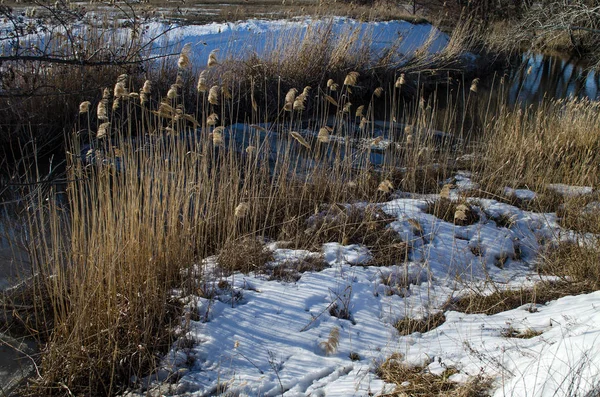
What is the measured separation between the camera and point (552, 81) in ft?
42.7

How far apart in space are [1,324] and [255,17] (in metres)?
11.4

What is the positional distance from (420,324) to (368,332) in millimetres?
340

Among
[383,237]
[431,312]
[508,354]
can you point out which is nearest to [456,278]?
[431,312]

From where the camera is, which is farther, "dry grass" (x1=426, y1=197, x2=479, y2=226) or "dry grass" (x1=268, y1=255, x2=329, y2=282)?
"dry grass" (x1=426, y1=197, x2=479, y2=226)

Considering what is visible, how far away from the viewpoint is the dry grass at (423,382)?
242 centimetres

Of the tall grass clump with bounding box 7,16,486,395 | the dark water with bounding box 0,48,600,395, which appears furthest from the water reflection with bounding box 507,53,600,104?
the tall grass clump with bounding box 7,16,486,395

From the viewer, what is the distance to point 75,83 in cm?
695

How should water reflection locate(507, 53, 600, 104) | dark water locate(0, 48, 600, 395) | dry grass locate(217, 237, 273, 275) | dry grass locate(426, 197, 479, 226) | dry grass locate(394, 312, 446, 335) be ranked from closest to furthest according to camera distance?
dry grass locate(394, 312, 446, 335) < dry grass locate(217, 237, 273, 275) < dark water locate(0, 48, 600, 395) < dry grass locate(426, 197, 479, 226) < water reflection locate(507, 53, 600, 104)

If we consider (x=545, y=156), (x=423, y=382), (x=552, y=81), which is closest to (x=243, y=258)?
(x=423, y=382)

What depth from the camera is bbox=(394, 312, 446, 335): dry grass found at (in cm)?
323

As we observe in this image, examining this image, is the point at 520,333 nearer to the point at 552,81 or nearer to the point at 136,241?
the point at 136,241

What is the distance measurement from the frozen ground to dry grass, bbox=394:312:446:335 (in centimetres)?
6

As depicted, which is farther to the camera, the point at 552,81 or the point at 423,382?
the point at 552,81

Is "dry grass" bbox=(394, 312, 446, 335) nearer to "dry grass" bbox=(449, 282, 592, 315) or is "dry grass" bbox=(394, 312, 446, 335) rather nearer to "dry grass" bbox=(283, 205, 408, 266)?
"dry grass" bbox=(449, 282, 592, 315)
